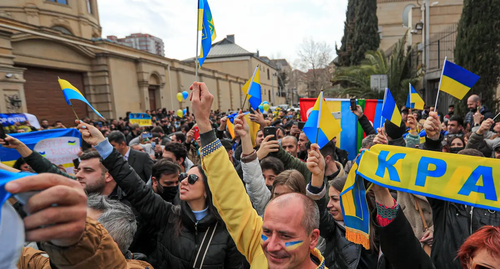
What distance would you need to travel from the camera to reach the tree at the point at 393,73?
15.2m

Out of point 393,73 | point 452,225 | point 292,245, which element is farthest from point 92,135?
point 393,73

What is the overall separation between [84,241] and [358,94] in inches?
666

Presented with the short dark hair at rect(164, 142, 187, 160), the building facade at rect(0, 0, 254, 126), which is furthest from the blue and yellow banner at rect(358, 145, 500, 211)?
the building facade at rect(0, 0, 254, 126)

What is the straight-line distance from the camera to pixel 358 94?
1630 cm

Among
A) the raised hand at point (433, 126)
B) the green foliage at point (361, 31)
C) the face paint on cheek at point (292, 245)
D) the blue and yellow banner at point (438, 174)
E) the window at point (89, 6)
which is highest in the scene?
the window at point (89, 6)

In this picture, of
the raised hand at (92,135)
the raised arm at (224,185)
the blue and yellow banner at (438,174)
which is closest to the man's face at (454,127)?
the blue and yellow banner at (438,174)

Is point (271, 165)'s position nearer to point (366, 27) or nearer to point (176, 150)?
point (176, 150)

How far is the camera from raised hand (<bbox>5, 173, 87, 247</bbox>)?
719mm

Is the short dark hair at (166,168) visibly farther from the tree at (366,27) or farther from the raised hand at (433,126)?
the tree at (366,27)

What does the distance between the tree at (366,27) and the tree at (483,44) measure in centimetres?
1137

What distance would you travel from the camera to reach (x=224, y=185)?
76.7 inches

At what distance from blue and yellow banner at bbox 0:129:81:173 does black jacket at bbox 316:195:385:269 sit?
4592mm

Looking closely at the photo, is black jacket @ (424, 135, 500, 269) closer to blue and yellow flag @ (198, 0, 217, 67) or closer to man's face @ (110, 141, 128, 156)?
blue and yellow flag @ (198, 0, 217, 67)

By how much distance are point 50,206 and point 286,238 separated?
1.22 meters
